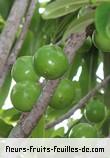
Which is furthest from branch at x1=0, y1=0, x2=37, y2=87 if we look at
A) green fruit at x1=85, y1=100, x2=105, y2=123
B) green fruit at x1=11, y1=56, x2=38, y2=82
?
green fruit at x1=85, y1=100, x2=105, y2=123

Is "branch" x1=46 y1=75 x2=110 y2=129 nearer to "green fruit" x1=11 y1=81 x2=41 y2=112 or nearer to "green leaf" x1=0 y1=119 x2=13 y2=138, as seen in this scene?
"green leaf" x1=0 y1=119 x2=13 y2=138

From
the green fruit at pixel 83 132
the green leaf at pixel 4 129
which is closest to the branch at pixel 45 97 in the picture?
the green fruit at pixel 83 132

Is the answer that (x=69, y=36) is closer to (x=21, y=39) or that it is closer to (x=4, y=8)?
(x=21, y=39)

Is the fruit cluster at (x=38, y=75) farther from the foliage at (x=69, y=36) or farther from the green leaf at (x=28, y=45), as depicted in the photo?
the green leaf at (x=28, y=45)

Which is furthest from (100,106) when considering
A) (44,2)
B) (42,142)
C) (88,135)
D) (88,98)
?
(44,2)

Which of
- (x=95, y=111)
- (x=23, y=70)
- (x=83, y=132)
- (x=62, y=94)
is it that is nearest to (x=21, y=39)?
(x=23, y=70)

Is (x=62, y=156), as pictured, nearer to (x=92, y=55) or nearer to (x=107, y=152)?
(x=107, y=152)

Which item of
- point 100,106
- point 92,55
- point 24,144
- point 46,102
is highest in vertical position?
point 46,102
